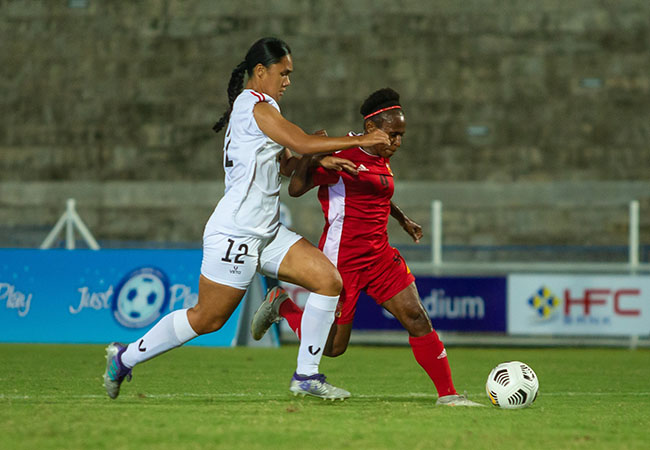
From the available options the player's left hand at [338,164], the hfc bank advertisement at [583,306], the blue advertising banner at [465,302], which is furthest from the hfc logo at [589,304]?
the player's left hand at [338,164]

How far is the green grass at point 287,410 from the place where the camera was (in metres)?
4.48

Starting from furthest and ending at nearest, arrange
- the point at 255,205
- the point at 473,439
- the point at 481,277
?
the point at 481,277 → the point at 255,205 → the point at 473,439

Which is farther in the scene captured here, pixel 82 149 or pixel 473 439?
pixel 82 149

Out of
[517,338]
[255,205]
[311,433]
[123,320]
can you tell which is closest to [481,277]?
[517,338]

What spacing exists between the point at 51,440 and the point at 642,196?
562 inches

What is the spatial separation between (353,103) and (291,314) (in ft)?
39.9

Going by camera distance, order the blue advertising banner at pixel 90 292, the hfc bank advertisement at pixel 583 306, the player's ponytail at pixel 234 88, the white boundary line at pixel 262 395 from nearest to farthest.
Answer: the player's ponytail at pixel 234 88, the white boundary line at pixel 262 395, the blue advertising banner at pixel 90 292, the hfc bank advertisement at pixel 583 306

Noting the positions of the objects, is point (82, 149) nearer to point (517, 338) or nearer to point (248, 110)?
point (517, 338)

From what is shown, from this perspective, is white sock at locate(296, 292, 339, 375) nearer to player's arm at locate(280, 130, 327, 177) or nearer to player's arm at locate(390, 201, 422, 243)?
player's arm at locate(280, 130, 327, 177)

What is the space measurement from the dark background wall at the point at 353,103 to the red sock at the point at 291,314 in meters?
11.0

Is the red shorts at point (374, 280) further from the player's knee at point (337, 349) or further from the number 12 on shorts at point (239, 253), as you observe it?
the number 12 on shorts at point (239, 253)

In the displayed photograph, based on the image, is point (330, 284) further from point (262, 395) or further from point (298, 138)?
point (262, 395)

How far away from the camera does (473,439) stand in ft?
15.0

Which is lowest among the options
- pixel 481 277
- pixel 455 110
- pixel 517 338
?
pixel 517 338
